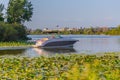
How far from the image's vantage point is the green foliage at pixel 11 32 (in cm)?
4131

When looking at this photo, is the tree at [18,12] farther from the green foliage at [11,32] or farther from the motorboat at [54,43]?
the motorboat at [54,43]

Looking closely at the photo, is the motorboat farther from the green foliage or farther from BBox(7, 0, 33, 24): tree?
BBox(7, 0, 33, 24): tree

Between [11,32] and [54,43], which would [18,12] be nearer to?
[11,32]

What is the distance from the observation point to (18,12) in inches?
2144

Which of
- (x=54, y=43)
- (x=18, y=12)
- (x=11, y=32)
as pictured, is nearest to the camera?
(x=54, y=43)

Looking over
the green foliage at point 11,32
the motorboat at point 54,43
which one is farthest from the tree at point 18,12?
the motorboat at point 54,43

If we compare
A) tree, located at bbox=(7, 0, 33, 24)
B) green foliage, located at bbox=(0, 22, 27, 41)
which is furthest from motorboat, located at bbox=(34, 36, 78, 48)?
tree, located at bbox=(7, 0, 33, 24)

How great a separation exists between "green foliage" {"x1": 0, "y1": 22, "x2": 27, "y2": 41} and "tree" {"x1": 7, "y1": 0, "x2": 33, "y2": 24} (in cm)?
765

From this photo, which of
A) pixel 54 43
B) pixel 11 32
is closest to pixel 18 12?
pixel 11 32

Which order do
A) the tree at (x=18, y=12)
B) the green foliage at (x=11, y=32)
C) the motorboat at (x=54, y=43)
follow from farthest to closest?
1. the tree at (x=18, y=12)
2. the green foliage at (x=11, y=32)
3. the motorboat at (x=54, y=43)

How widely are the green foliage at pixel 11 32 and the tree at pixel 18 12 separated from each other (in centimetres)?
765

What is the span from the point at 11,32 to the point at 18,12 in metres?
12.0

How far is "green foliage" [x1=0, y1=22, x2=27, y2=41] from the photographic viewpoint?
41.3 m

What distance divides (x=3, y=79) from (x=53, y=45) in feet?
88.9
